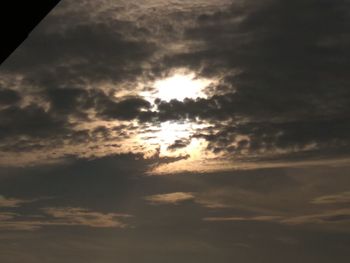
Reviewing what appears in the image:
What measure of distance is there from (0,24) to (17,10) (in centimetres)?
25

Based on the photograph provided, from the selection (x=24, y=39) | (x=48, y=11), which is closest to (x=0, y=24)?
(x=24, y=39)

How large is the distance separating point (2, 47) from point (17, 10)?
0.41m

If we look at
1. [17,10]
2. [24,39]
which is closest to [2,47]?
[24,39]

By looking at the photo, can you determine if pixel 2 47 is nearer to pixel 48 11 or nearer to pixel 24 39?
pixel 24 39

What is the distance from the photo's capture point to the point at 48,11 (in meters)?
2.80

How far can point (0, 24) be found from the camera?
2.96 m

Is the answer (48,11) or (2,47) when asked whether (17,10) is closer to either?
(48,11)

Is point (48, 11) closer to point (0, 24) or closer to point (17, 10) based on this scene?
point (17, 10)

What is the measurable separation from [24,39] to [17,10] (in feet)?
0.96

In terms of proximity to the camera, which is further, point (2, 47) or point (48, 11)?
point (2, 47)

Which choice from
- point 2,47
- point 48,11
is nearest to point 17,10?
point 48,11

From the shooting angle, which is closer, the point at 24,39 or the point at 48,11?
the point at 48,11

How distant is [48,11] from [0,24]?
36cm

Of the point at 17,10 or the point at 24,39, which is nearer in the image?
the point at 17,10
